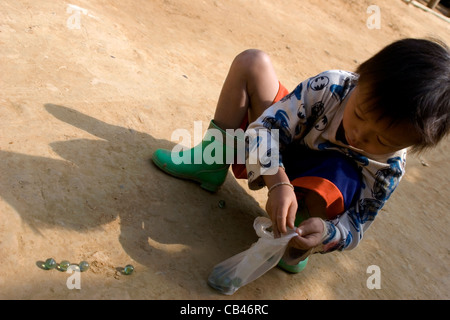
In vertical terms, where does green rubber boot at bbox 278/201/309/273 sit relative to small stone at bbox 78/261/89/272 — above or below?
above

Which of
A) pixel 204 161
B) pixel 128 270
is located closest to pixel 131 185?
pixel 204 161

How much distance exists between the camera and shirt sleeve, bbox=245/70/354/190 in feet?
5.98

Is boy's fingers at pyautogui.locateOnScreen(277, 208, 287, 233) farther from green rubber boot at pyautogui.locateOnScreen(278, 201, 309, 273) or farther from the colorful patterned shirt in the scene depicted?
green rubber boot at pyautogui.locateOnScreen(278, 201, 309, 273)

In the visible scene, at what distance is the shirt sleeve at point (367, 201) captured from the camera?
1.82 m

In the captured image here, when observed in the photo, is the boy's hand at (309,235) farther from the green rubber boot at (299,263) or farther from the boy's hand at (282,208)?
the green rubber boot at (299,263)

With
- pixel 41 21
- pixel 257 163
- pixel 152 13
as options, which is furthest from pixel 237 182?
pixel 152 13

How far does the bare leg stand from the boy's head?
559 mm

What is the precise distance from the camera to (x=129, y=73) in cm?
292

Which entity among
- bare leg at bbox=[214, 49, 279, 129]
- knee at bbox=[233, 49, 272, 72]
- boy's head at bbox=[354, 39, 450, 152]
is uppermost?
boy's head at bbox=[354, 39, 450, 152]

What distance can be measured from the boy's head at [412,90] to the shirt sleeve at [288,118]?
0.27m

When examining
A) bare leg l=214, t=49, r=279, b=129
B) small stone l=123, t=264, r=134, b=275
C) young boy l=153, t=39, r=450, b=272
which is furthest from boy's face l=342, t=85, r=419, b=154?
small stone l=123, t=264, r=134, b=275

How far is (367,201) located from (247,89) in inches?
28.2

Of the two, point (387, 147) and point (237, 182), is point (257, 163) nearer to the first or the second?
point (387, 147)
